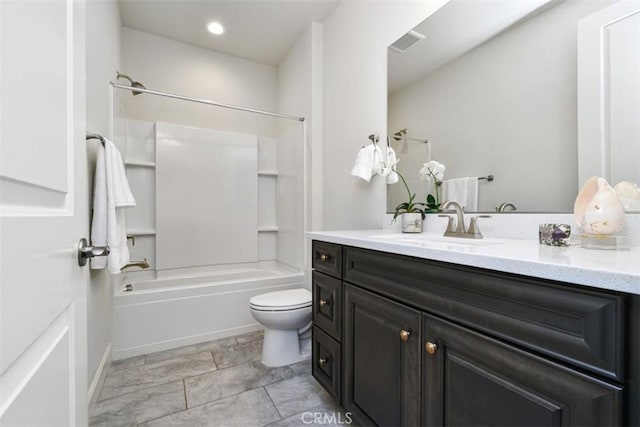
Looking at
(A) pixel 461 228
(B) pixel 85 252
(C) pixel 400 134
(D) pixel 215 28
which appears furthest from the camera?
(D) pixel 215 28

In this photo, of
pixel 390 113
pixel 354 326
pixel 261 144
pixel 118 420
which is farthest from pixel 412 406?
pixel 261 144

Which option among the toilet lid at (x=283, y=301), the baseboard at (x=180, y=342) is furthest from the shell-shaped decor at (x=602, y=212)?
the baseboard at (x=180, y=342)

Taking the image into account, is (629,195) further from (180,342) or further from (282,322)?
(180,342)

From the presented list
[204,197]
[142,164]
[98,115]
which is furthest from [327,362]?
[142,164]

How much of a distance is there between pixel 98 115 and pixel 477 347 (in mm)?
2142

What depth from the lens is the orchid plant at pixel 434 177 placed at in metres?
1.54

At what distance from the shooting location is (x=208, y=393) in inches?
61.6

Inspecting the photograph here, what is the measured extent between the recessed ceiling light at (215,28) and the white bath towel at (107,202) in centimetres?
170

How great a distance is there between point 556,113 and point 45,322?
1584mm

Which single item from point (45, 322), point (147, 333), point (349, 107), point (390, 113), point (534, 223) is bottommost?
point (147, 333)

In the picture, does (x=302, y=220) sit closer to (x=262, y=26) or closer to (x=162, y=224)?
(x=162, y=224)

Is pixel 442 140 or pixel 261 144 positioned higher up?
pixel 261 144

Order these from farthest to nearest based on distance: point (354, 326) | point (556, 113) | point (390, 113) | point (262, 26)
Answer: point (262, 26)
point (390, 113)
point (354, 326)
point (556, 113)

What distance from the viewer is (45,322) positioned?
18.0 inches
